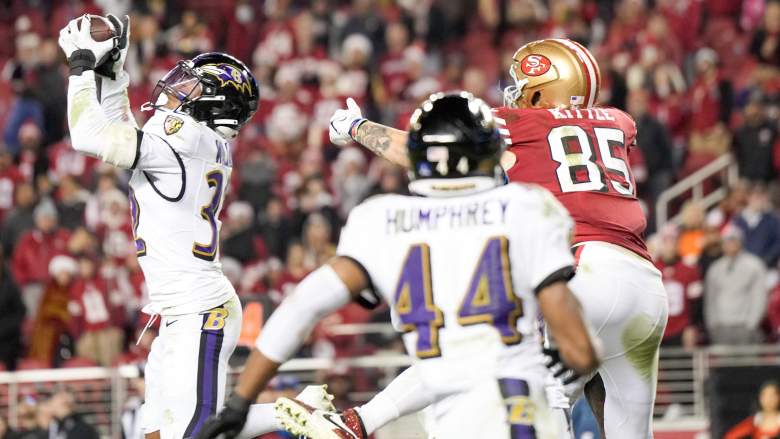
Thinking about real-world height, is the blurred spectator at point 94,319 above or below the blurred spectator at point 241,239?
below

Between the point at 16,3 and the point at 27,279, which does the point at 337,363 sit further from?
the point at 16,3

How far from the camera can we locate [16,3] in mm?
22453

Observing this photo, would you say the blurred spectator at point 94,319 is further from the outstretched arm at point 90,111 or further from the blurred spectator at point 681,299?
the outstretched arm at point 90,111

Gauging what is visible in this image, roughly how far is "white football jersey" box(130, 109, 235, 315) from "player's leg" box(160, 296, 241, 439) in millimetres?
87

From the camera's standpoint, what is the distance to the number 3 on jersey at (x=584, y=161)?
7680 mm

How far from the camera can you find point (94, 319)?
1664cm

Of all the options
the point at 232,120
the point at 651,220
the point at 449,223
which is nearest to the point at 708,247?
the point at 651,220

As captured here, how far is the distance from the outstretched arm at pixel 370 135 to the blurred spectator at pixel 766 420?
586cm

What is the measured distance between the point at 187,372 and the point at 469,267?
2.68 meters

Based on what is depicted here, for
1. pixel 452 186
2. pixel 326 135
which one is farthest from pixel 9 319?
pixel 452 186

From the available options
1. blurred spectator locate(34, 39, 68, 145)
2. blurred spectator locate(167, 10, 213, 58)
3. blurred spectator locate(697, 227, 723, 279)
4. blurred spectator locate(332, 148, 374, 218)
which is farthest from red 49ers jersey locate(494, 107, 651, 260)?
blurred spectator locate(34, 39, 68, 145)

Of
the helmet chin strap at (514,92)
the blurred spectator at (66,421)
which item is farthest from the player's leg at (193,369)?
the blurred spectator at (66,421)

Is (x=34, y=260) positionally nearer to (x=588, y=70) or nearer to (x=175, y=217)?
(x=175, y=217)

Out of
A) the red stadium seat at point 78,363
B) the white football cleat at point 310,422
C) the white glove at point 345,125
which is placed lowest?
the red stadium seat at point 78,363
